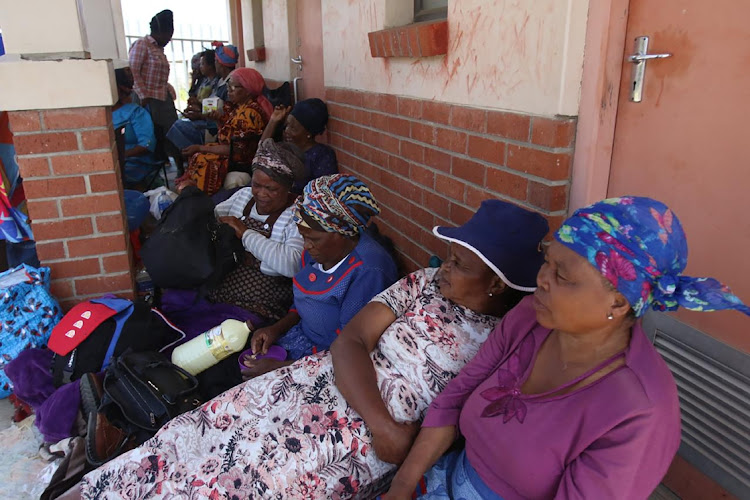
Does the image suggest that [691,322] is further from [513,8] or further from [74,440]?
[74,440]

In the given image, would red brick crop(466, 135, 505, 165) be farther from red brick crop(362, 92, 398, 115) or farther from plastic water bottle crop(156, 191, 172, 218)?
plastic water bottle crop(156, 191, 172, 218)

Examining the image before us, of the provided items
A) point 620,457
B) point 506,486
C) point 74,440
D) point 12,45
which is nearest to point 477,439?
point 506,486

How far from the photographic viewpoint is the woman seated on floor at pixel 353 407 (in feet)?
6.08

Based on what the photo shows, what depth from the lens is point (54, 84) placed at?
2.95 metres

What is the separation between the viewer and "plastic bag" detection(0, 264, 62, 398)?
2873 millimetres

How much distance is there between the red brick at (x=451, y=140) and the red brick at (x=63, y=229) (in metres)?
1.99

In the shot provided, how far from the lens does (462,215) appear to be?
2.78 m

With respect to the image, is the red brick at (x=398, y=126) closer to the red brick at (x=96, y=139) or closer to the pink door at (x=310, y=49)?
the red brick at (x=96, y=139)

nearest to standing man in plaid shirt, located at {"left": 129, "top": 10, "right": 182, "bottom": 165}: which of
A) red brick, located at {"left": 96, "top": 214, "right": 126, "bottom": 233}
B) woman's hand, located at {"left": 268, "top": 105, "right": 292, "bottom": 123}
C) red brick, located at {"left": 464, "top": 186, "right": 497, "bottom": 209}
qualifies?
woman's hand, located at {"left": 268, "top": 105, "right": 292, "bottom": 123}

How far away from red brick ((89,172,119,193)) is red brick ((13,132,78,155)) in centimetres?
18

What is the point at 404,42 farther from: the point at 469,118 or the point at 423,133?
the point at 469,118

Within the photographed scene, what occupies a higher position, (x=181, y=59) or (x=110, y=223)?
(x=181, y=59)

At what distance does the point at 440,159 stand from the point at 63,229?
6.86 feet

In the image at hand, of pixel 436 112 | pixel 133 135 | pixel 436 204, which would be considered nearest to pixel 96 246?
pixel 436 204
